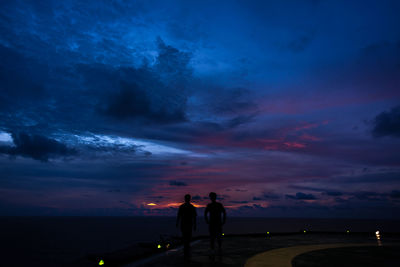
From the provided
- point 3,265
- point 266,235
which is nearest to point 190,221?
point 266,235

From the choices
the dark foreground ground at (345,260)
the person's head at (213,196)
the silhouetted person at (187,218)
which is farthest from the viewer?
the person's head at (213,196)

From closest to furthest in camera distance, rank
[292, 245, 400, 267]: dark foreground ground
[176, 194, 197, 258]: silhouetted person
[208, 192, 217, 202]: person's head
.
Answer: [292, 245, 400, 267]: dark foreground ground
[176, 194, 197, 258]: silhouetted person
[208, 192, 217, 202]: person's head

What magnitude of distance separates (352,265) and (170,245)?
25.3 feet

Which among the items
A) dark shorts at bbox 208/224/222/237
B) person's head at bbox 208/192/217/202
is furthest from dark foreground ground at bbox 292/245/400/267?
person's head at bbox 208/192/217/202

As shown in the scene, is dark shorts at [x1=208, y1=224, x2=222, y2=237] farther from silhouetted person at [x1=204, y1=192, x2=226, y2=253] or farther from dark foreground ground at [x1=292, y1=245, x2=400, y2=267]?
dark foreground ground at [x1=292, y1=245, x2=400, y2=267]

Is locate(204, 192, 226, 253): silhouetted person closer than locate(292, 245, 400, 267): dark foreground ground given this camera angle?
No

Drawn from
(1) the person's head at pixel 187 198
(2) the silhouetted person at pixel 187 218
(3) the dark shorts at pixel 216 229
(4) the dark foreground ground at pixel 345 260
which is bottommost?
(4) the dark foreground ground at pixel 345 260

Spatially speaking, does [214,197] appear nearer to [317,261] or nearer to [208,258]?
[208,258]

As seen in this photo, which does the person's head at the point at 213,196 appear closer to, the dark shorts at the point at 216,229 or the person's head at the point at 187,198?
the dark shorts at the point at 216,229

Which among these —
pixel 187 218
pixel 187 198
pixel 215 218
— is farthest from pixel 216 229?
pixel 187 198

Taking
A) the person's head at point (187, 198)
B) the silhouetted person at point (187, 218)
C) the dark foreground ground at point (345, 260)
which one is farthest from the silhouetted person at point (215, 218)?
the dark foreground ground at point (345, 260)

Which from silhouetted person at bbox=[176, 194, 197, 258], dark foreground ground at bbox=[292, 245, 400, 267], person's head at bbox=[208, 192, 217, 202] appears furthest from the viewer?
person's head at bbox=[208, 192, 217, 202]

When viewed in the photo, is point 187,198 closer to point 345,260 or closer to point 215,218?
point 215,218

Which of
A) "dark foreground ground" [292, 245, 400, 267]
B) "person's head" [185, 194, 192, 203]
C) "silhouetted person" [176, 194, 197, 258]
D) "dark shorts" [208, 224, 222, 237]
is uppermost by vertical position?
"person's head" [185, 194, 192, 203]
